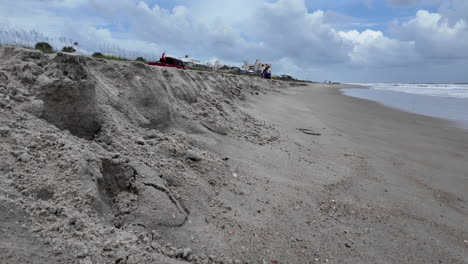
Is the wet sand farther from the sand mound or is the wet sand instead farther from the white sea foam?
the white sea foam

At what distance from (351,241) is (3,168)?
320cm

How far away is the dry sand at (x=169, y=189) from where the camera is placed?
210 cm

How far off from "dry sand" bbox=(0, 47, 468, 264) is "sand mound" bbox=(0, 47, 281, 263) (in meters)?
0.01

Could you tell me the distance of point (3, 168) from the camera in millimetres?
2139

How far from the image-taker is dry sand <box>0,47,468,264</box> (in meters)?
2.10

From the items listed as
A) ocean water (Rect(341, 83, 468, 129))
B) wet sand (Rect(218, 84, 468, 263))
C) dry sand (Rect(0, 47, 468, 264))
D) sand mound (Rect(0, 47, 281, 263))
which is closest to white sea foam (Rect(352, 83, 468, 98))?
ocean water (Rect(341, 83, 468, 129))

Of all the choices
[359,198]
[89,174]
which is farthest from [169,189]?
[359,198]

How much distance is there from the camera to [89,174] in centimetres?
253

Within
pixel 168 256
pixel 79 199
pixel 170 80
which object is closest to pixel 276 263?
pixel 168 256

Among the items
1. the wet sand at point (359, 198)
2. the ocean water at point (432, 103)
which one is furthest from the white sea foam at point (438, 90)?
the wet sand at point (359, 198)

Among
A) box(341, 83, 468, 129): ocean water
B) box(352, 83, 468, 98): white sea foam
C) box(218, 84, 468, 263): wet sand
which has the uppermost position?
box(352, 83, 468, 98): white sea foam

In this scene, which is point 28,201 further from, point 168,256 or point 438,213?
point 438,213

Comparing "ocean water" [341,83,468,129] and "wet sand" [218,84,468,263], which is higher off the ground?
"ocean water" [341,83,468,129]

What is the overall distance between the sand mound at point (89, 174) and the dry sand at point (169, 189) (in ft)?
0.04
